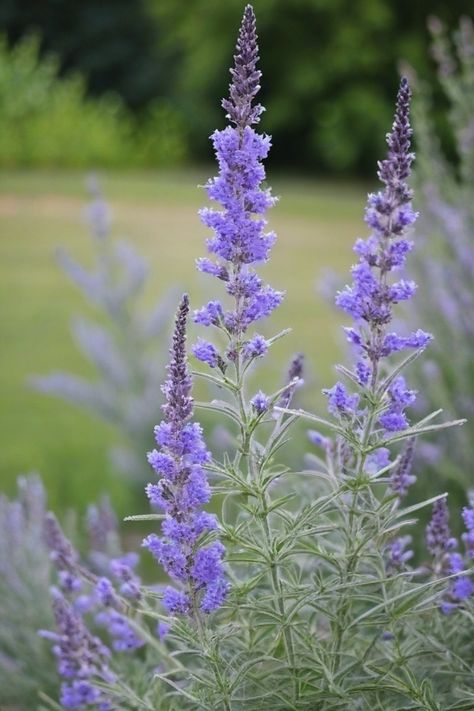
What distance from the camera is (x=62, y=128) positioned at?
60.4 ft

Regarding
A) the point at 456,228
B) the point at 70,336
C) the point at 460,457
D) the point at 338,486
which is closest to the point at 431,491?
the point at 460,457

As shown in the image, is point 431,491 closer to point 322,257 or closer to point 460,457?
point 460,457

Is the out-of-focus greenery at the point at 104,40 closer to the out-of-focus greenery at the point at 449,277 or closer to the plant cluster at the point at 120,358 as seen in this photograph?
the plant cluster at the point at 120,358

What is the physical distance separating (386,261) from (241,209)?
9.2 inches

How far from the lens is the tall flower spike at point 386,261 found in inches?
61.4

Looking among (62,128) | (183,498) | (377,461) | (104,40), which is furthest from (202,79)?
(183,498)

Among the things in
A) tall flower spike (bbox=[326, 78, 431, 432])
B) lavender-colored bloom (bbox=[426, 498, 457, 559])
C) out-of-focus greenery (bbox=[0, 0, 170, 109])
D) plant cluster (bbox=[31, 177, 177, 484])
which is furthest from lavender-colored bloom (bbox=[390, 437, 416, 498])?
out-of-focus greenery (bbox=[0, 0, 170, 109])

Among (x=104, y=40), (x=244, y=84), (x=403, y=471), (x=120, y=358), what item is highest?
(x=104, y=40)

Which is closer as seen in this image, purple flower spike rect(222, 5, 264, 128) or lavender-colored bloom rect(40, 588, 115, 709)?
purple flower spike rect(222, 5, 264, 128)

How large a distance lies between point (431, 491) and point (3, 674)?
1657 millimetres

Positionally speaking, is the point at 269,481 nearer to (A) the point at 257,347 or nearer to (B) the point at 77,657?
(A) the point at 257,347

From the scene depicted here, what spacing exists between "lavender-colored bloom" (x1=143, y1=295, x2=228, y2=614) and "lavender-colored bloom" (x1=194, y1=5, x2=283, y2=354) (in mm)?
90

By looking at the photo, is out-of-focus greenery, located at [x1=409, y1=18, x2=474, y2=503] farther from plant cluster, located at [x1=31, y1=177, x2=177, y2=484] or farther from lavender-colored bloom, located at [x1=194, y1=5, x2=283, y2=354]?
lavender-colored bloom, located at [x1=194, y1=5, x2=283, y2=354]

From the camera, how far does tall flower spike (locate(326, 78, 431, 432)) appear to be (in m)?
1.56
